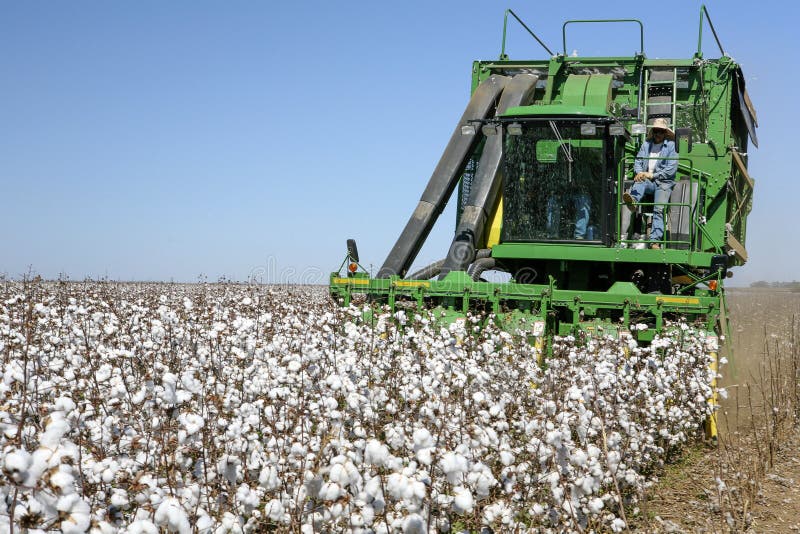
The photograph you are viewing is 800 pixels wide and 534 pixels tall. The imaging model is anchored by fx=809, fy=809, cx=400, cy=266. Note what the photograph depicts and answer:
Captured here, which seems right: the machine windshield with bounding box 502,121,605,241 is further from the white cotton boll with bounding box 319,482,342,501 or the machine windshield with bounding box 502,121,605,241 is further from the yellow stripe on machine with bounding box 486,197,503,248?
the white cotton boll with bounding box 319,482,342,501

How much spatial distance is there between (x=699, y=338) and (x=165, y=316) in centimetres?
563

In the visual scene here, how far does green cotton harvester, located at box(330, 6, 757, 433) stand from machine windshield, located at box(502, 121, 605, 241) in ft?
0.05

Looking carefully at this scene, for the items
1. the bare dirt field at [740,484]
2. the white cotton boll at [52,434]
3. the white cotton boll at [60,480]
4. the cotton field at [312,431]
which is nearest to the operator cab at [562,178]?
the cotton field at [312,431]

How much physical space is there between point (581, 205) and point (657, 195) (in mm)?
1016

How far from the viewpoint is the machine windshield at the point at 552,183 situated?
10.4m

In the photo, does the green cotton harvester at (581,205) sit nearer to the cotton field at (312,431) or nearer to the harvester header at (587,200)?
the harvester header at (587,200)

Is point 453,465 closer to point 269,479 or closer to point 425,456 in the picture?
point 425,456

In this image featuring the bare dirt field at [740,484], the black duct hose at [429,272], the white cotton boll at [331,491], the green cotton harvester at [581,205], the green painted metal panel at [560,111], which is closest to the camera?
the white cotton boll at [331,491]

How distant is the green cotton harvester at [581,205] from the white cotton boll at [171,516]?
6585mm

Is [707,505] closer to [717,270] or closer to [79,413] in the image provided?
[79,413]

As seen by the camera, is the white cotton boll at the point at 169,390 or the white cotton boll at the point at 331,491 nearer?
the white cotton boll at the point at 331,491

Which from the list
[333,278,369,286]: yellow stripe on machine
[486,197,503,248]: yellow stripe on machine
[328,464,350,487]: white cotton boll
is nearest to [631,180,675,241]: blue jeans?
[486,197,503,248]: yellow stripe on machine

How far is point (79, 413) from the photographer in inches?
156

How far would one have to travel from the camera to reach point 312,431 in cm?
484
